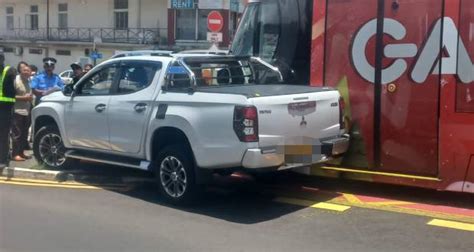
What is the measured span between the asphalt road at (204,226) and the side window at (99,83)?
1.44 meters

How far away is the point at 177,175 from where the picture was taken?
7066mm

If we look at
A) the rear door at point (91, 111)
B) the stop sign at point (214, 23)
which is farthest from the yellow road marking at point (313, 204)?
the stop sign at point (214, 23)

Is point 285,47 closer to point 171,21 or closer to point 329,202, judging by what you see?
point 329,202

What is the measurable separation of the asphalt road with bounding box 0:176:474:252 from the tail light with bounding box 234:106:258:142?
91 cm

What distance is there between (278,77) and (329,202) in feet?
6.24

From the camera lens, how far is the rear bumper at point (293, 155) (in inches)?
250

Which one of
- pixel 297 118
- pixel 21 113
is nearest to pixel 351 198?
pixel 297 118

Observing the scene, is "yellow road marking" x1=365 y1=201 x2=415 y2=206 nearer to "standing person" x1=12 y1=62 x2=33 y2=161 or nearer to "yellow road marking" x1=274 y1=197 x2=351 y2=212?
"yellow road marking" x1=274 y1=197 x2=351 y2=212

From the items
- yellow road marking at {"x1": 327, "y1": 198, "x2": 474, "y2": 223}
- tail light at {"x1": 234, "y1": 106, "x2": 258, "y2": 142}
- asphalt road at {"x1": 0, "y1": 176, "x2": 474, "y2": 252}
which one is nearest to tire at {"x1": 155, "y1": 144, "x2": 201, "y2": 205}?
asphalt road at {"x1": 0, "y1": 176, "x2": 474, "y2": 252}

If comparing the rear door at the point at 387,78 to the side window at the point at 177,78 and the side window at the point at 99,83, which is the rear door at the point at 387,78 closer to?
the side window at the point at 177,78

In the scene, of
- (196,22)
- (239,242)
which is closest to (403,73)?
(239,242)

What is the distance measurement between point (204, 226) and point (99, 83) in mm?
3030

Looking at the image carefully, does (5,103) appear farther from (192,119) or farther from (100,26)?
(100,26)

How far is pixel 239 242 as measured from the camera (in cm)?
563
